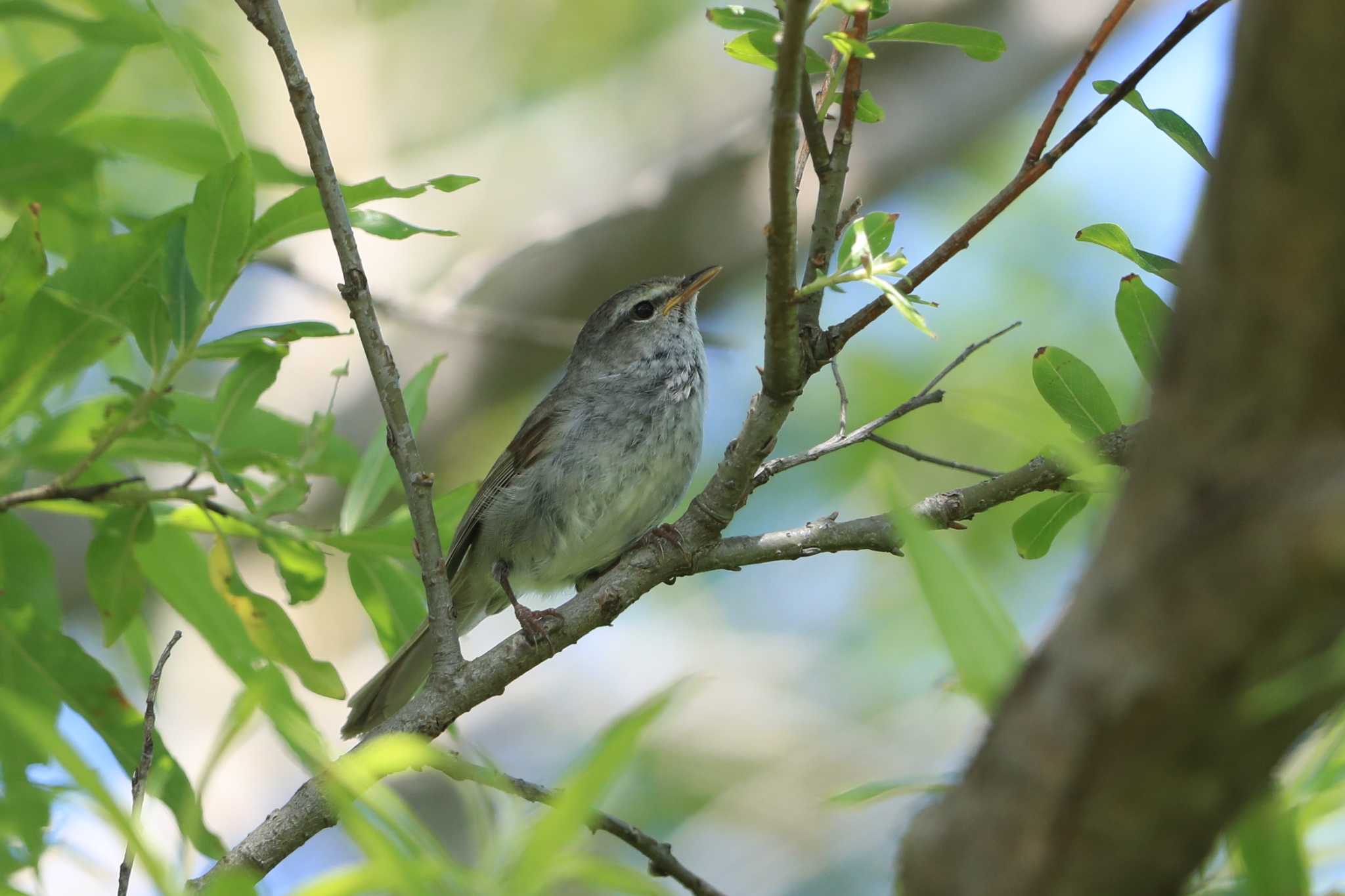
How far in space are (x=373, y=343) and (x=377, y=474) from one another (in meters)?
0.90

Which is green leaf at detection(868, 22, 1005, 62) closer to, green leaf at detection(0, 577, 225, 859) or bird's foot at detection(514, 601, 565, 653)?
bird's foot at detection(514, 601, 565, 653)

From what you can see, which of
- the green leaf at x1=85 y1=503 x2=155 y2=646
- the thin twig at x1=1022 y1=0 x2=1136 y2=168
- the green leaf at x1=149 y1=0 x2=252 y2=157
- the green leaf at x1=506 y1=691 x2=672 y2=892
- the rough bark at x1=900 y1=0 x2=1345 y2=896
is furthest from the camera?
the green leaf at x1=85 y1=503 x2=155 y2=646

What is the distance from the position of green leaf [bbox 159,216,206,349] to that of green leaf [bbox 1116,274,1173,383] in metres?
2.29

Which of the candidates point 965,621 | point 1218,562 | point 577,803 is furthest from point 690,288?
point 1218,562

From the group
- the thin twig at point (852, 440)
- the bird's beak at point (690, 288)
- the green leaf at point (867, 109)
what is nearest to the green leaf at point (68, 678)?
the thin twig at point (852, 440)

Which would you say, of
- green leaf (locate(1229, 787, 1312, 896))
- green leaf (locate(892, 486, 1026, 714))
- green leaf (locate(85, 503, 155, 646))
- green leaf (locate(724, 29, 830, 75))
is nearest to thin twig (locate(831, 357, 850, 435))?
green leaf (locate(724, 29, 830, 75))

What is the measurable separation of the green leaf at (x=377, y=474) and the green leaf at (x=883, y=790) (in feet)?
7.73

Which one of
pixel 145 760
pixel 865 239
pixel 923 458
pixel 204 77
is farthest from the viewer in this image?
pixel 923 458

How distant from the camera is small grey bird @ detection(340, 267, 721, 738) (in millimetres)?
5453

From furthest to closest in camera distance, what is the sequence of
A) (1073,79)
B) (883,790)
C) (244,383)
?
1. (244,383)
2. (1073,79)
3. (883,790)

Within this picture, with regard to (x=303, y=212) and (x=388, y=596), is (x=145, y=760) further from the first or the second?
(x=303, y=212)

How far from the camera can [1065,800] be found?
Result: 1042 mm

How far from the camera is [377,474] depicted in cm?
389

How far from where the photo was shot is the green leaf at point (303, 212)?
3156 mm
